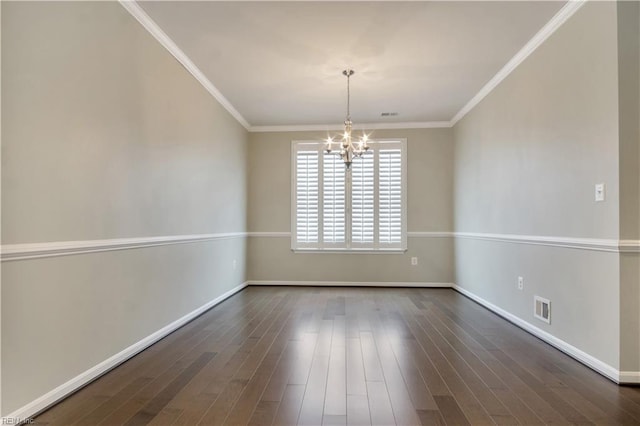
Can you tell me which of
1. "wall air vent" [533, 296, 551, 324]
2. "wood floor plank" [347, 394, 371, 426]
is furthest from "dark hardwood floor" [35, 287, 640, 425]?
"wall air vent" [533, 296, 551, 324]

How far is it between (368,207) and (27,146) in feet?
15.0

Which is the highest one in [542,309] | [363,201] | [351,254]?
[363,201]

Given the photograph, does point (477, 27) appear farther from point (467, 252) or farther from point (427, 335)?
point (467, 252)

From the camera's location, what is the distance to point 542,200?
306 cm

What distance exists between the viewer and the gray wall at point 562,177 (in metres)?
2.32

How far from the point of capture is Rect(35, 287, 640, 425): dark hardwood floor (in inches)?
72.5

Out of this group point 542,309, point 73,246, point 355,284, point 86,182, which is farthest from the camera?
point 355,284

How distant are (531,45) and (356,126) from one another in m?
2.91

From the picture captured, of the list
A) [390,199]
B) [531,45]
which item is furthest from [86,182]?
[390,199]

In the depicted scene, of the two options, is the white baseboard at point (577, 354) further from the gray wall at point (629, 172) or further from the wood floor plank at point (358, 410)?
the wood floor plank at point (358, 410)

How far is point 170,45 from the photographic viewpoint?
3.13 m

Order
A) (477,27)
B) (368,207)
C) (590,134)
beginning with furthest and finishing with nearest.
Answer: (368,207) → (477,27) → (590,134)

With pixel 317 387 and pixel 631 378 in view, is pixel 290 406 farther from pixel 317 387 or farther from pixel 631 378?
pixel 631 378

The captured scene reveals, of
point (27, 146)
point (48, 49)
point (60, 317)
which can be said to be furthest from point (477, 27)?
point (60, 317)
